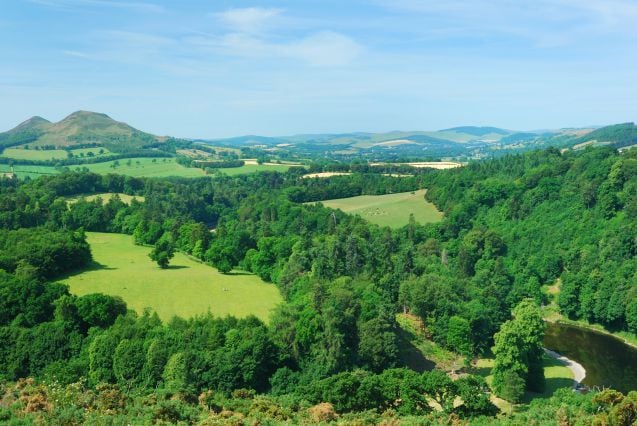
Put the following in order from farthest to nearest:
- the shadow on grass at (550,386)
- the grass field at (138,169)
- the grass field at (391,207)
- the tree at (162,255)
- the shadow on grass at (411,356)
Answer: the grass field at (138,169)
the grass field at (391,207)
the tree at (162,255)
the shadow on grass at (411,356)
the shadow on grass at (550,386)

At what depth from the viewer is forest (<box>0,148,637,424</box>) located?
99.4ft

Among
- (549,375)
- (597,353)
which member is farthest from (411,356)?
(597,353)

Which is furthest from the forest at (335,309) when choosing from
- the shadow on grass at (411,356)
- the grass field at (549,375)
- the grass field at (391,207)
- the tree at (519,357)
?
the grass field at (391,207)

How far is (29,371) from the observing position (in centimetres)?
3838

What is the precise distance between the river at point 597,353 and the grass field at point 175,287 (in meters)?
30.8

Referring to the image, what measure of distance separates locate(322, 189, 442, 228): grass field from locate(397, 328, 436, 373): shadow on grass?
4897 centimetres

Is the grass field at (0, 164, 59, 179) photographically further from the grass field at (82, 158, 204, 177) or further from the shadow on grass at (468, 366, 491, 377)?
the shadow on grass at (468, 366, 491, 377)

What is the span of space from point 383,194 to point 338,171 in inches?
1810

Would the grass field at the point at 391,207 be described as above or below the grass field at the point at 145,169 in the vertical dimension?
below

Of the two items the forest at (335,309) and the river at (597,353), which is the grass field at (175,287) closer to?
the forest at (335,309)

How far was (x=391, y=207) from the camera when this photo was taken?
108625 millimetres

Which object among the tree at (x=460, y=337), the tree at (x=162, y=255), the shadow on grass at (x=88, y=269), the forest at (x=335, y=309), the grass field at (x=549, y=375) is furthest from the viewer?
the tree at (x=162, y=255)

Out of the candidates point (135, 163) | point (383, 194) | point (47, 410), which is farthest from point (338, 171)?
point (47, 410)

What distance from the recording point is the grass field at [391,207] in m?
100
